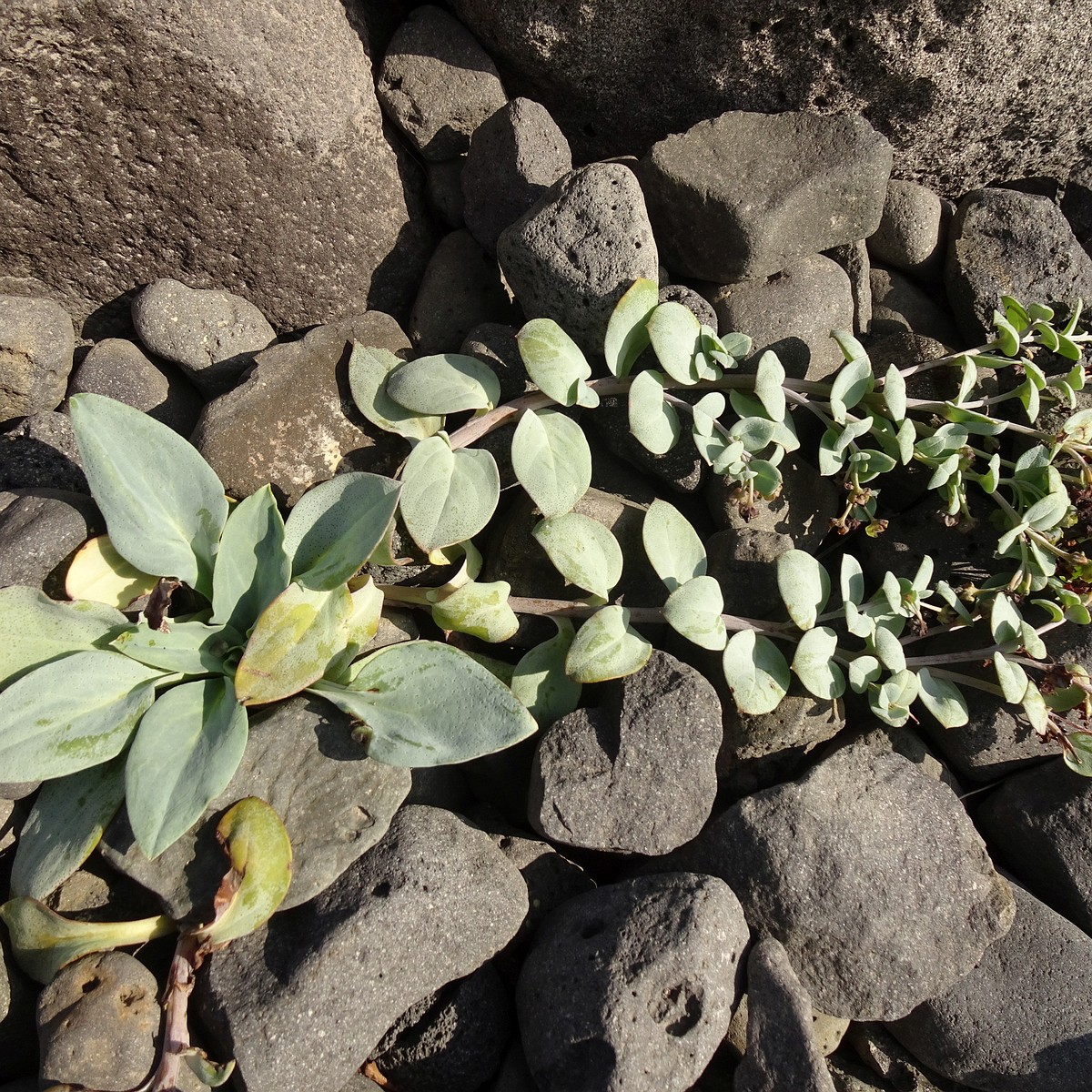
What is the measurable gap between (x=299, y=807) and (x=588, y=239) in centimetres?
139

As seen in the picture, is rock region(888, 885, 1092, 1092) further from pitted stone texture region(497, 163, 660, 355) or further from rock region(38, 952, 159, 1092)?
pitted stone texture region(497, 163, 660, 355)

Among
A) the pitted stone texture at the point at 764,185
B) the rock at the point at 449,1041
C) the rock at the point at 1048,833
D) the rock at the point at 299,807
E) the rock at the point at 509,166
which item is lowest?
the rock at the point at 449,1041

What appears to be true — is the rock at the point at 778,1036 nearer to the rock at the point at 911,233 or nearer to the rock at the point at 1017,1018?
the rock at the point at 1017,1018

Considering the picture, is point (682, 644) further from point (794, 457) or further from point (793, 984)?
point (793, 984)

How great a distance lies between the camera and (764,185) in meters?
2.20

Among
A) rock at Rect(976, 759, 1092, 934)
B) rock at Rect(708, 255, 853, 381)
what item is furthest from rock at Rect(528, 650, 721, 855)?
rock at Rect(708, 255, 853, 381)

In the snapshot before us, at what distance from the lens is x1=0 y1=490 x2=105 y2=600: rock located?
1809 millimetres

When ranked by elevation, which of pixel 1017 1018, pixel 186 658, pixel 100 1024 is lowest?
pixel 100 1024

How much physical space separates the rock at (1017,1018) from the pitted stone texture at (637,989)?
50cm

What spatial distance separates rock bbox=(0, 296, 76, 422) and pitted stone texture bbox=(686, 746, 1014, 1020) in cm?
185

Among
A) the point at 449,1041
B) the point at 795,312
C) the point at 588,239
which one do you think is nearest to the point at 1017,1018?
the point at 449,1041

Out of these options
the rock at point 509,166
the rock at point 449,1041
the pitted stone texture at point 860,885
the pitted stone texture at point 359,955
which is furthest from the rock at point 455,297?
the rock at point 449,1041

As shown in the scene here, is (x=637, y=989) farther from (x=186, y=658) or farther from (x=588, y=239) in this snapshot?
(x=588, y=239)

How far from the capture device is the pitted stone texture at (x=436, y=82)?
236 centimetres
